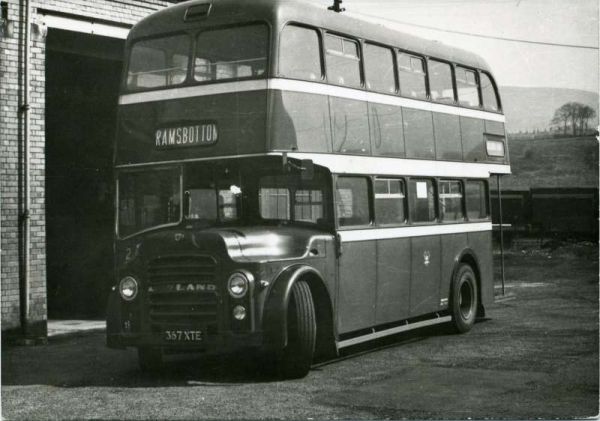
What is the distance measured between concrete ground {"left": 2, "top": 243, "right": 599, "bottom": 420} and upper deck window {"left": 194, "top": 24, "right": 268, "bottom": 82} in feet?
9.73

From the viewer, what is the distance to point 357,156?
9914mm

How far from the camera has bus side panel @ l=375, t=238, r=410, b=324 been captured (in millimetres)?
10430

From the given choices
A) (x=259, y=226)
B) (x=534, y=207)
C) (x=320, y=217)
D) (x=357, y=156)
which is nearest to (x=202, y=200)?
(x=259, y=226)

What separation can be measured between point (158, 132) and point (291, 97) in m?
1.44

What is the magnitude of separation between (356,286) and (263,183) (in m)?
1.67

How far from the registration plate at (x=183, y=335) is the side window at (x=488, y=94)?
6.63m

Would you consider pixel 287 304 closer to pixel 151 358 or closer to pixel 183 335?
pixel 183 335

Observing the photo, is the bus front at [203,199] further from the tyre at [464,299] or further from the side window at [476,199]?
the side window at [476,199]

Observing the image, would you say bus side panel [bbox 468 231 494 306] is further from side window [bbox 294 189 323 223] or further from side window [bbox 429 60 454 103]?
side window [bbox 294 189 323 223]

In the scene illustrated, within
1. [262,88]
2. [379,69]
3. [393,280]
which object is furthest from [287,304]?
[379,69]

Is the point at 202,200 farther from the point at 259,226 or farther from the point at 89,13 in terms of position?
the point at 89,13

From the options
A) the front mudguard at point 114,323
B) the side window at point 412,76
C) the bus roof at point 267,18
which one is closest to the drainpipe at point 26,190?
the bus roof at point 267,18

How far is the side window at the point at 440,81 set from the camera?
38.6 ft

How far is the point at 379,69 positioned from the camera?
1057 cm
